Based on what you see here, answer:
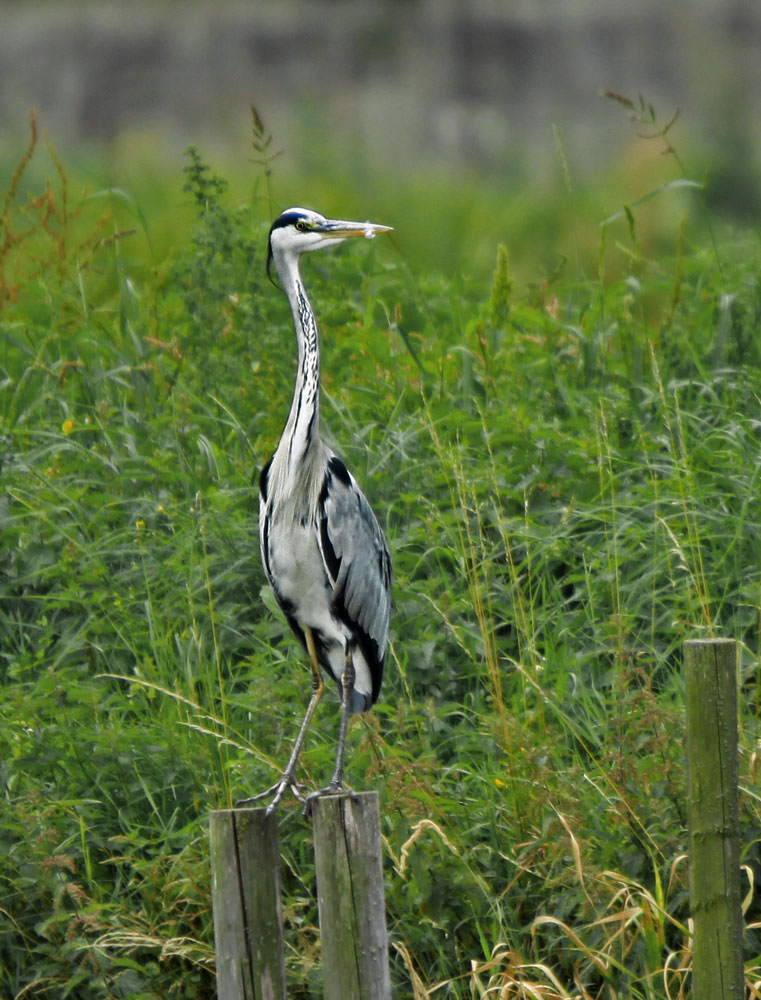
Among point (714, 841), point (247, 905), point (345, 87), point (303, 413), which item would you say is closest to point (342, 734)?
point (247, 905)

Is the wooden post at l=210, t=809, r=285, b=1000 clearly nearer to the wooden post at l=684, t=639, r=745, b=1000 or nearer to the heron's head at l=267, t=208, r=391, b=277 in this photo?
the wooden post at l=684, t=639, r=745, b=1000

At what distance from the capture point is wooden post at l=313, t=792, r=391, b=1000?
310 centimetres

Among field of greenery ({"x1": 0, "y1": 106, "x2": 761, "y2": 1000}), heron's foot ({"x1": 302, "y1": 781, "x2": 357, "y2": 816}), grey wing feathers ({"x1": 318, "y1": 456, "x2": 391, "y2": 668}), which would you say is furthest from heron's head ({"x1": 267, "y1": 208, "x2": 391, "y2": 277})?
heron's foot ({"x1": 302, "y1": 781, "x2": 357, "y2": 816})

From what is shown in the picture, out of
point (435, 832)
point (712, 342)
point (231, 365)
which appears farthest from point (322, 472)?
point (712, 342)

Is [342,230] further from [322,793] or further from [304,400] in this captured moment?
[322,793]

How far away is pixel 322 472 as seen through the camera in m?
3.96

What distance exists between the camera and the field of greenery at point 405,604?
407 cm

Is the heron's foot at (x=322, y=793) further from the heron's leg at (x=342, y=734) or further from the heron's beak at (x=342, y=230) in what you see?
the heron's beak at (x=342, y=230)

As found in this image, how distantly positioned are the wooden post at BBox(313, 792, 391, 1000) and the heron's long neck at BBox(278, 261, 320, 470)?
1093 millimetres

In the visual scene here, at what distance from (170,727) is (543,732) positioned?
1.14m

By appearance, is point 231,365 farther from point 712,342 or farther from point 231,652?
point 712,342

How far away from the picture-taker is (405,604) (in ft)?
16.7

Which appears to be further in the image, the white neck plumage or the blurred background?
the blurred background

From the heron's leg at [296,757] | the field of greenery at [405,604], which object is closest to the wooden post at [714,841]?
the field of greenery at [405,604]
